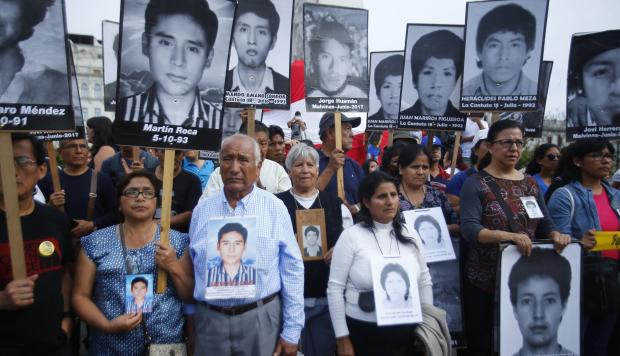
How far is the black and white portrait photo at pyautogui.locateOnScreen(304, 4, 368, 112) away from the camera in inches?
218

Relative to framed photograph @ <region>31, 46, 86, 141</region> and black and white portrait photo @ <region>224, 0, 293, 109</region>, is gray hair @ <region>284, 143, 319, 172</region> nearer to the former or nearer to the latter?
black and white portrait photo @ <region>224, 0, 293, 109</region>

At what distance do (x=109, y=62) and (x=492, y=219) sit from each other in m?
5.47

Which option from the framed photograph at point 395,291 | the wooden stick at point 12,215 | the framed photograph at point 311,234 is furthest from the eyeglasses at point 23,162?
the framed photograph at point 395,291

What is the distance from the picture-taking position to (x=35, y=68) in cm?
307

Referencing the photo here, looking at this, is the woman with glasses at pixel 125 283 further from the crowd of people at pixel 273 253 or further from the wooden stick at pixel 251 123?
the wooden stick at pixel 251 123

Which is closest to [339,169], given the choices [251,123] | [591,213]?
[251,123]

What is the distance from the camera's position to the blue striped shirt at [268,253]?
3158 mm

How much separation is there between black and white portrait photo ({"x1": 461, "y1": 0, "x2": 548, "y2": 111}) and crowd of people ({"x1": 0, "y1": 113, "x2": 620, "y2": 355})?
1.15m

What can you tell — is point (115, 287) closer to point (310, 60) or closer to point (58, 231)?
point (58, 231)

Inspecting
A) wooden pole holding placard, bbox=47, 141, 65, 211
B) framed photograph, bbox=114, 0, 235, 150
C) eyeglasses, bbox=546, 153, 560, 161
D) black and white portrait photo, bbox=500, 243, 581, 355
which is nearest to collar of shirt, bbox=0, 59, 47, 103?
framed photograph, bbox=114, 0, 235, 150

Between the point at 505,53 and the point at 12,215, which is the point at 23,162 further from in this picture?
the point at 505,53

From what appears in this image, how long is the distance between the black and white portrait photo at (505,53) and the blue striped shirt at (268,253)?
3.48m

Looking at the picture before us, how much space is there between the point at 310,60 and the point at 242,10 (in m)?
0.91

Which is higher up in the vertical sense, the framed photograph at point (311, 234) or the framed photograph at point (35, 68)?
the framed photograph at point (35, 68)
